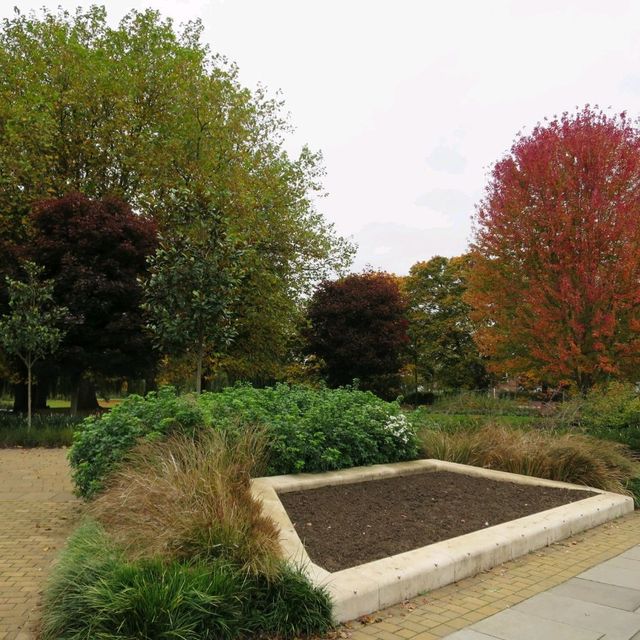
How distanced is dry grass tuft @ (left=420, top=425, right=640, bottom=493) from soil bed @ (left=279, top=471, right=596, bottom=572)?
788 millimetres

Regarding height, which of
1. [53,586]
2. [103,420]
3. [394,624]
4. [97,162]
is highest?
[97,162]

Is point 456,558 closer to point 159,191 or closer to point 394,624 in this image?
point 394,624

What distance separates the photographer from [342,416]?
8250 millimetres

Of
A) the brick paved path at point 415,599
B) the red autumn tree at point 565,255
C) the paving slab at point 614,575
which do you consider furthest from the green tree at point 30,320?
the paving slab at point 614,575

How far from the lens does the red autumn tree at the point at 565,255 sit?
569 inches

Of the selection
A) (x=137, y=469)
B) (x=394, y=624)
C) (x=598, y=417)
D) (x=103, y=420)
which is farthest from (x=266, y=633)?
(x=598, y=417)

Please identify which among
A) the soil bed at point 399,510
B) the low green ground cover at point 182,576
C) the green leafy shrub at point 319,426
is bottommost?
the soil bed at point 399,510

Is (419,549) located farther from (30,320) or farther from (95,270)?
(95,270)

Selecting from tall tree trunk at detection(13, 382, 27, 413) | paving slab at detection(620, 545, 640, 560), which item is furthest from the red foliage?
paving slab at detection(620, 545, 640, 560)

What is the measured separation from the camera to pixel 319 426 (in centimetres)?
788

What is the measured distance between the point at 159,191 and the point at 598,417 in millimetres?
15288

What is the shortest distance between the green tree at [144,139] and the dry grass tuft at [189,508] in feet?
38.3

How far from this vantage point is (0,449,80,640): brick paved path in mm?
4102

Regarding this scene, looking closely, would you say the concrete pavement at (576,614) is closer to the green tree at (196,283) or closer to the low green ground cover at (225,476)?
the low green ground cover at (225,476)
